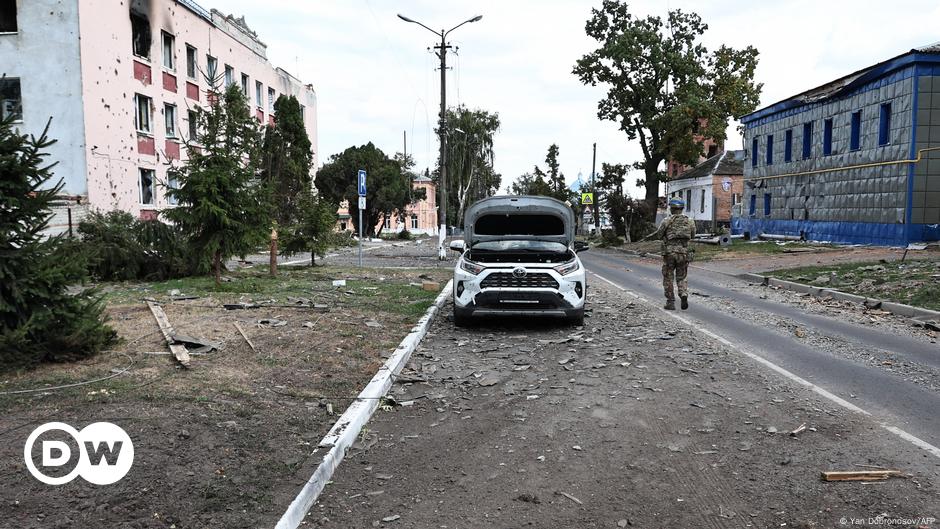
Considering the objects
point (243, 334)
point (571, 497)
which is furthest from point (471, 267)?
point (571, 497)

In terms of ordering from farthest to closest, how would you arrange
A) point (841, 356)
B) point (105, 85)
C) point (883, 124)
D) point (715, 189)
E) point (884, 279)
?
point (715, 189), point (883, 124), point (105, 85), point (884, 279), point (841, 356)

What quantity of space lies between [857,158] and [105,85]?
3005 centimetres

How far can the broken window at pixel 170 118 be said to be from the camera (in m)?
29.7

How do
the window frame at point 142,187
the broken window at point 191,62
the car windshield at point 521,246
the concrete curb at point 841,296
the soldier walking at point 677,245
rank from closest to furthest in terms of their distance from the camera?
1. the car windshield at point 521,246
2. the concrete curb at point 841,296
3. the soldier walking at point 677,245
4. the window frame at point 142,187
5. the broken window at point 191,62

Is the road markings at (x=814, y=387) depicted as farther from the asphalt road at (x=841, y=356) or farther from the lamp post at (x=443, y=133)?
the lamp post at (x=443, y=133)

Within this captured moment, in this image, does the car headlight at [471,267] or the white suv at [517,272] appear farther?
the car headlight at [471,267]

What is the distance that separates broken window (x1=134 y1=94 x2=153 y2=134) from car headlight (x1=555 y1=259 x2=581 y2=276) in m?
23.5

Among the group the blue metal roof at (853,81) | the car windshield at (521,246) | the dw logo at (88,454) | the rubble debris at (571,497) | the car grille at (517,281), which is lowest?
the rubble debris at (571,497)

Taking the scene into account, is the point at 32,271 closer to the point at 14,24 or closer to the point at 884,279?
the point at 884,279

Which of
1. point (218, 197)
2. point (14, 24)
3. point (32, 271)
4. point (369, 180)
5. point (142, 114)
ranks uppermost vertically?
point (14, 24)

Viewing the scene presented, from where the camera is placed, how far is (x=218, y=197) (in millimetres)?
13516

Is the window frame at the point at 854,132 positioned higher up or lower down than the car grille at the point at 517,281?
higher up

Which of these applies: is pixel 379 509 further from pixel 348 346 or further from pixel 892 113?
pixel 892 113

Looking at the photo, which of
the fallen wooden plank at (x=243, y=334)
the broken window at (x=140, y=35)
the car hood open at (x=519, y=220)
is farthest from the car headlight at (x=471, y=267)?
the broken window at (x=140, y=35)
